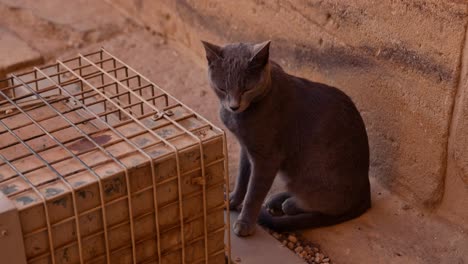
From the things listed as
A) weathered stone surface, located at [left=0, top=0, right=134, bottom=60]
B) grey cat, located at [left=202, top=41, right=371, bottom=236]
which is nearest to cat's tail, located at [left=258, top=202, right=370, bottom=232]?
grey cat, located at [left=202, top=41, right=371, bottom=236]

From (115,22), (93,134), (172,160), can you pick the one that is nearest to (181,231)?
(172,160)

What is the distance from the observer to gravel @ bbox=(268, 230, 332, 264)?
7.78 ft

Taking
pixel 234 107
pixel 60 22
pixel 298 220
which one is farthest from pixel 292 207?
pixel 60 22

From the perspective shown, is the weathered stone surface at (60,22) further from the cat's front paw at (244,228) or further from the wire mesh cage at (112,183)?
the wire mesh cage at (112,183)

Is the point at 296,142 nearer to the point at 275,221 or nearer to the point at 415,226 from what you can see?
the point at 275,221

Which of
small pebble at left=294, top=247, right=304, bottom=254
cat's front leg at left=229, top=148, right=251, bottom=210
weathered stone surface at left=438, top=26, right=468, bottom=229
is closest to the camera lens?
weathered stone surface at left=438, top=26, right=468, bottom=229

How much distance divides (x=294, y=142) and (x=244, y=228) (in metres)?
0.31

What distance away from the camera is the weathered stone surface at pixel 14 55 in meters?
3.12

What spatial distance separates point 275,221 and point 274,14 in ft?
2.85

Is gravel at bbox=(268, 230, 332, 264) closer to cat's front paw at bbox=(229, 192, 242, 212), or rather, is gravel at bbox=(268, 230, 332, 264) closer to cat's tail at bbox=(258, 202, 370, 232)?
cat's tail at bbox=(258, 202, 370, 232)

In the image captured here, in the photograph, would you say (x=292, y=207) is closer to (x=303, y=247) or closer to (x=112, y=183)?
(x=303, y=247)

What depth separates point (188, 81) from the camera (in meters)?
3.29

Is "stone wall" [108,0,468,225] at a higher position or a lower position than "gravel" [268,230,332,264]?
higher

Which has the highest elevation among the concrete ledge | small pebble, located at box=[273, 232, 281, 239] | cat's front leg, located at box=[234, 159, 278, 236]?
cat's front leg, located at box=[234, 159, 278, 236]
